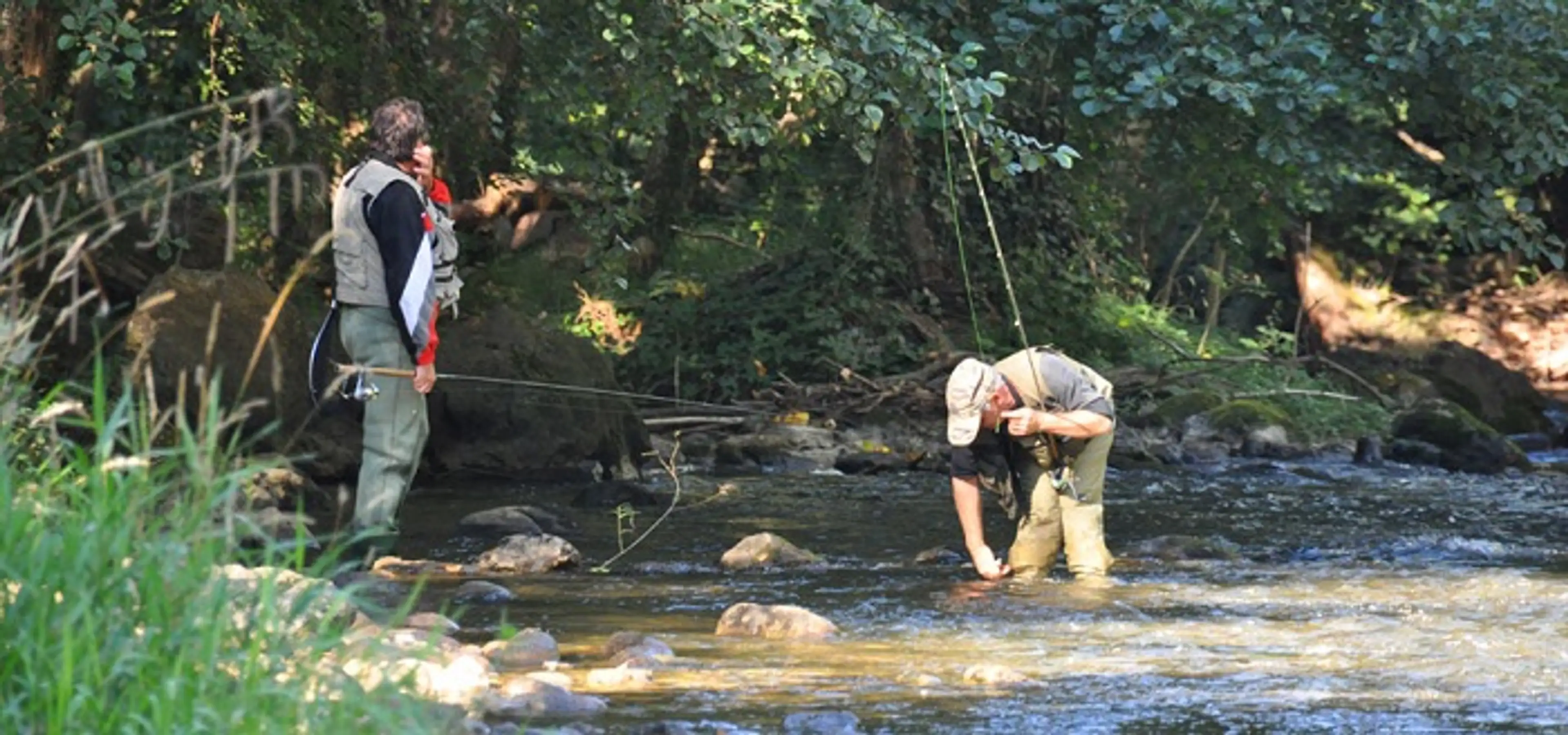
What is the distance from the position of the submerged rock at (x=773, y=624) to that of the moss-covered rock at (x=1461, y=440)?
8.32m

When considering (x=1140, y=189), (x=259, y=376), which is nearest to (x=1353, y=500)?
(x=259, y=376)

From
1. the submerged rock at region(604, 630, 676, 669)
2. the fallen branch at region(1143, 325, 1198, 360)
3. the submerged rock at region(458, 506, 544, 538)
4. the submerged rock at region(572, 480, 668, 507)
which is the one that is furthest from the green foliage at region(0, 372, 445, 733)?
the fallen branch at region(1143, 325, 1198, 360)

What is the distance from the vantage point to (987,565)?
8391 mm

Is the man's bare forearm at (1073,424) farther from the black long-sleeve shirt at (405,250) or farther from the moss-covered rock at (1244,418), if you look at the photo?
the moss-covered rock at (1244,418)

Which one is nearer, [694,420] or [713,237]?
[694,420]

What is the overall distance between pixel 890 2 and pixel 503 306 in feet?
9.24

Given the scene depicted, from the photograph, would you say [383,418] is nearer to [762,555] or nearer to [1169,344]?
[762,555]

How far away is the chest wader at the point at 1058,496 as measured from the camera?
854cm

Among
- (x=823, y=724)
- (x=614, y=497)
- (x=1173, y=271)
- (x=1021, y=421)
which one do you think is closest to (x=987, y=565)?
(x=1021, y=421)

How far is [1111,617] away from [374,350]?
94.2 inches

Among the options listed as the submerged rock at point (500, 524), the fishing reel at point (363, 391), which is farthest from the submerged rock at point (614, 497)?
the fishing reel at point (363, 391)

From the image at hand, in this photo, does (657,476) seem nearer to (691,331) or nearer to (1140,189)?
(691,331)

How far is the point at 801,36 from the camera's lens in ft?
31.1

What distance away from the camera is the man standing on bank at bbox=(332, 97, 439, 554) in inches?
287
